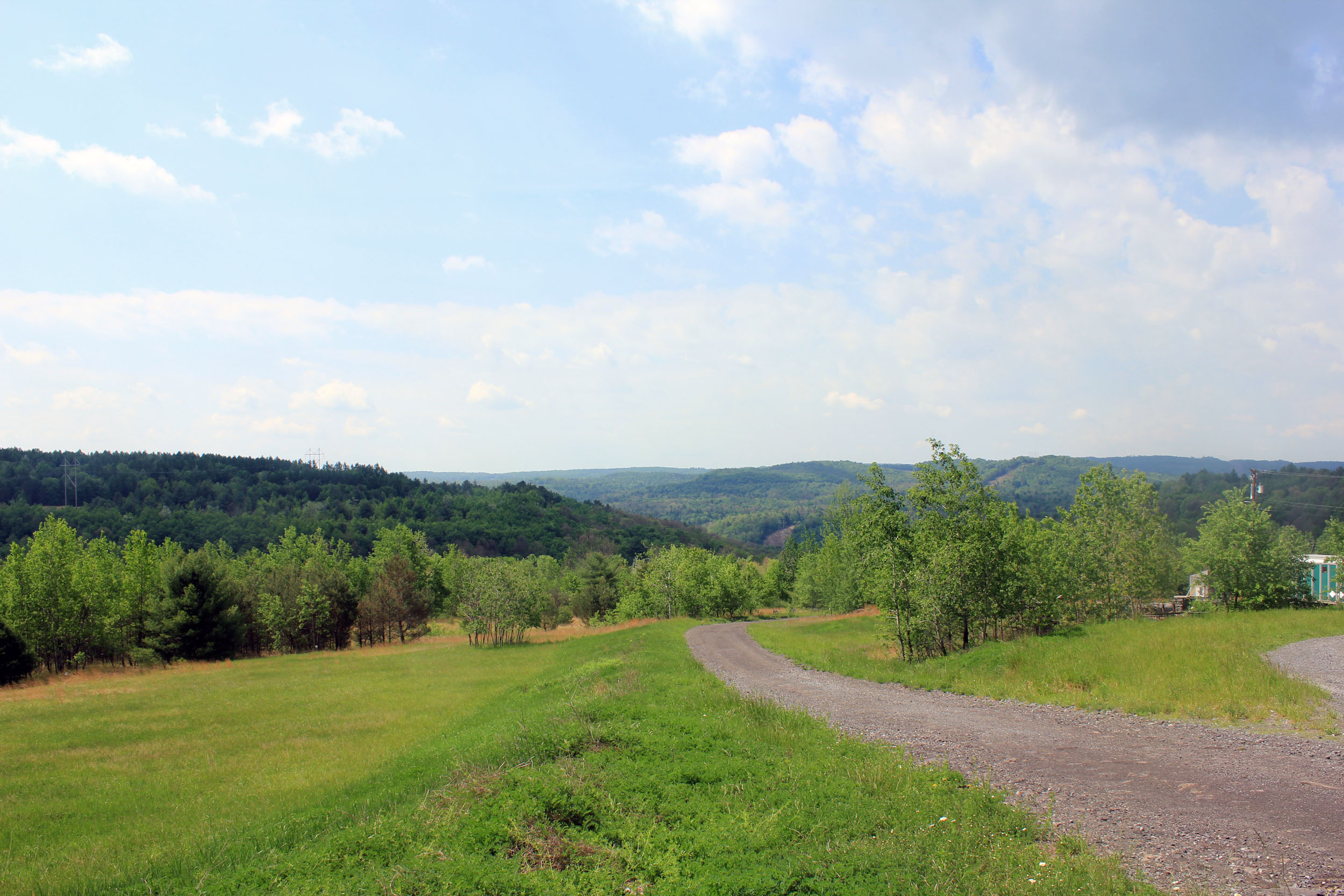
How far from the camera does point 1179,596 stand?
145 ft

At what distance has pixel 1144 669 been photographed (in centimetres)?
1600

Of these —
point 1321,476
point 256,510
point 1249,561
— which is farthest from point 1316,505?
point 256,510

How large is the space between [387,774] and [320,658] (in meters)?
42.7

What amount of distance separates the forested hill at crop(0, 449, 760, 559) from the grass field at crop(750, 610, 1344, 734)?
122508 millimetres

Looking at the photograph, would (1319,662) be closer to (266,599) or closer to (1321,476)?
(266,599)

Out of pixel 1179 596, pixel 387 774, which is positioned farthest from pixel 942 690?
pixel 1179 596

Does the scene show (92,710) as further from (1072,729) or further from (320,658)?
(1072,729)

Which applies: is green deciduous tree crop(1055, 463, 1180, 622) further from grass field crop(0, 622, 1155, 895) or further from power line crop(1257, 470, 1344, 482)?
power line crop(1257, 470, 1344, 482)

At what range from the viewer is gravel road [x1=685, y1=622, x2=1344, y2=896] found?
6316 mm

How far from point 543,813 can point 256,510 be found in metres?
183

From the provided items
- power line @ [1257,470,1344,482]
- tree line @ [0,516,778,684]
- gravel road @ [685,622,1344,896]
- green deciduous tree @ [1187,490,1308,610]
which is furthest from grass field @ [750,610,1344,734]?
power line @ [1257,470,1344,482]

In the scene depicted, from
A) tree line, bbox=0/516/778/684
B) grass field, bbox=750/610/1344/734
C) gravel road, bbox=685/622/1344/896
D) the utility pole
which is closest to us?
gravel road, bbox=685/622/1344/896

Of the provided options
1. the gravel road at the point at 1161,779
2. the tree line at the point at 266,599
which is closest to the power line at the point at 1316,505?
the tree line at the point at 266,599

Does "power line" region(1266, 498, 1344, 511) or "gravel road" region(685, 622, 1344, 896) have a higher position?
"gravel road" region(685, 622, 1344, 896)
